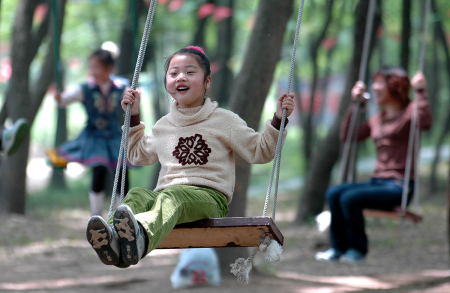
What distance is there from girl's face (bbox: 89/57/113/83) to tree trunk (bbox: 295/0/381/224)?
336 centimetres

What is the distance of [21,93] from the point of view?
8789 mm


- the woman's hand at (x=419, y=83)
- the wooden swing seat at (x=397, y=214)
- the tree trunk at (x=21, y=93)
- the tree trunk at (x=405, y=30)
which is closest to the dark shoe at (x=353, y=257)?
the wooden swing seat at (x=397, y=214)

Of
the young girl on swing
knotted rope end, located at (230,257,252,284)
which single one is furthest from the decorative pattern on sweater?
knotted rope end, located at (230,257,252,284)

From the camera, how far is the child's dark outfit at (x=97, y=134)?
527 cm

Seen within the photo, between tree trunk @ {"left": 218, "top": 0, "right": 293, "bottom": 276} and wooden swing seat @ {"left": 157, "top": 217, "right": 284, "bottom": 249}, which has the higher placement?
tree trunk @ {"left": 218, "top": 0, "right": 293, "bottom": 276}

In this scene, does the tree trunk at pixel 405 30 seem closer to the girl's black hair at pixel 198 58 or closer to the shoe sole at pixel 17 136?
the shoe sole at pixel 17 136

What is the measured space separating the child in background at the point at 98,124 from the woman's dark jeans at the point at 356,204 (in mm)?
1995

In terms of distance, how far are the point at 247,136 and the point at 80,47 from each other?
16245 millimetres

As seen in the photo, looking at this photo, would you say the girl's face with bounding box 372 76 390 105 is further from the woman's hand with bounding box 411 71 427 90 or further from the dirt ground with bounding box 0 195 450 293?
the dirt ground with bounding box 0 195 450 293

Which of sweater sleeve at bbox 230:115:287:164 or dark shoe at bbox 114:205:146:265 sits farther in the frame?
sweater sleeve at bbox 230:115:287:164

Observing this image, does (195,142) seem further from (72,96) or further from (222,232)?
(72,96)

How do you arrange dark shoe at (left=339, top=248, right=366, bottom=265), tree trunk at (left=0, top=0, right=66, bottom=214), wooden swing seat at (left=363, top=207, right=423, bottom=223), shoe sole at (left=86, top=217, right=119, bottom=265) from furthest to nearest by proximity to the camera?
tree trunk at (left=0, top=0, right=66, bottom=214), dark shoe at (left=339, top=248, right=366, bottom=265), wooden swing seat at (left=363, top=207, right=423, bottom=223), shoe sole at (left=86, top=217, right=119, bottom=265)

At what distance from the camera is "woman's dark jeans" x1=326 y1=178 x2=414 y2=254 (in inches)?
189

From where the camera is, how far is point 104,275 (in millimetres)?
6445
